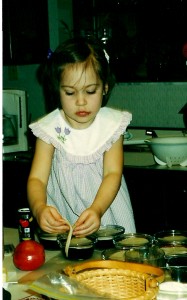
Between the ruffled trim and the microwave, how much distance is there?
4.36 feet

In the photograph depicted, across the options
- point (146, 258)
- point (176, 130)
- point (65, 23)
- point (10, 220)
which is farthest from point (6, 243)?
point (65, 23)

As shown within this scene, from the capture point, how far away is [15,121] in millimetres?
3248

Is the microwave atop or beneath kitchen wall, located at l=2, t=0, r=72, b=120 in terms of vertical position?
beneath

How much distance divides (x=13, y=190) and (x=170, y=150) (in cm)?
103

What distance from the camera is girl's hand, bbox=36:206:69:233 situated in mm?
1341

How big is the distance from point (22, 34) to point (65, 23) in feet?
1.58

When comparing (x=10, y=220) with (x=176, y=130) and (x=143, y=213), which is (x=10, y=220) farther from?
(x=176, y=130)

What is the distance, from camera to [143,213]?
9.02 feet

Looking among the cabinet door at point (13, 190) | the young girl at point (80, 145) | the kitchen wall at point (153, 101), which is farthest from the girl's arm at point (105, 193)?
the kitchen wall at point (153, 101)

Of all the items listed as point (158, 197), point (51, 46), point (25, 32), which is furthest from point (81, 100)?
point (51, 46)

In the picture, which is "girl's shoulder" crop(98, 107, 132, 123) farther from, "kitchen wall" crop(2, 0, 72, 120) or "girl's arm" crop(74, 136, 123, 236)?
"kitchen wall" crop(2, 0, 72, 120)

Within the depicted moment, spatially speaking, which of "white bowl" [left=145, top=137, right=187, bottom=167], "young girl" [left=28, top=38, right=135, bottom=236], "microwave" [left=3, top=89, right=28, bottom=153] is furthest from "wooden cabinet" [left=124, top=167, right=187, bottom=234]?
"microwave" [left=3, top=89, right=28, bottom=153]

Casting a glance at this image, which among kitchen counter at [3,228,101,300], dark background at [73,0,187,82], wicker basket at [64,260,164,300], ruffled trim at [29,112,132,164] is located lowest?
kitchen counter at [3,228,101,300]

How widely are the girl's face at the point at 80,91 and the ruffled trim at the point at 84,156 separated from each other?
0.70ft
